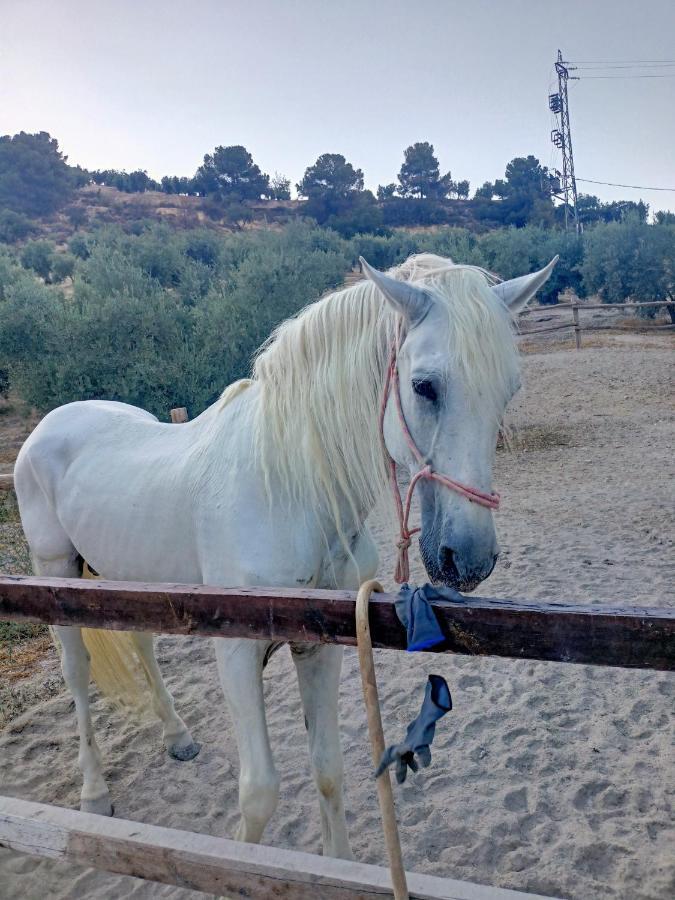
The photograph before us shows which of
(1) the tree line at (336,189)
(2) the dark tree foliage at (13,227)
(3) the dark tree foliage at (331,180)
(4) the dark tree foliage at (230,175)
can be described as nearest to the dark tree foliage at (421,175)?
(1) the tree line at (336,189)

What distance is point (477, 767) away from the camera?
287 centimetres

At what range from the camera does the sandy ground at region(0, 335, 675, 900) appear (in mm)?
2354

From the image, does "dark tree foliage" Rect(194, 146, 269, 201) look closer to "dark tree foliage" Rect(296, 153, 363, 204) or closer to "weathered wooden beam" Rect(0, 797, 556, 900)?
"dark tree foliage" Rect(296, 153, 363, 204)

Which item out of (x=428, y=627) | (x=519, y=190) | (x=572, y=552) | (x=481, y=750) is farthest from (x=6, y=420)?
(x=519, y=190)

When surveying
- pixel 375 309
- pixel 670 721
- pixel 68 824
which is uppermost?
pixel 375 309

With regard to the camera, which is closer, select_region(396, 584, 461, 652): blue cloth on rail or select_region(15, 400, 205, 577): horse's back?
select_region(396, 584, 461, 652): blue cloth on rail

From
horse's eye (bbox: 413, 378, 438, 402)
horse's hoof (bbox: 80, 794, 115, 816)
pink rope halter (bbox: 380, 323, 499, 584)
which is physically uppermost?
horse's eye (bbox: 413, 378, 438, 402)

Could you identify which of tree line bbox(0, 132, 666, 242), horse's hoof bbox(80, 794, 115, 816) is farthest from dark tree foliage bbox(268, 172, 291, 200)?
horse's hoof bbox(80, 794, 115, 816)

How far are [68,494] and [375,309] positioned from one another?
1.64 meters

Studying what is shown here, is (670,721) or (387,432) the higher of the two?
(387,432)

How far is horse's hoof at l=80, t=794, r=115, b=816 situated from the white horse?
1034 millimetres

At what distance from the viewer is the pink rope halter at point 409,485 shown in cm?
142

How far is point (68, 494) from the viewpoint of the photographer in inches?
105

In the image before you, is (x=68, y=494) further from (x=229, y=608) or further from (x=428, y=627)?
(x=428, y=627)
